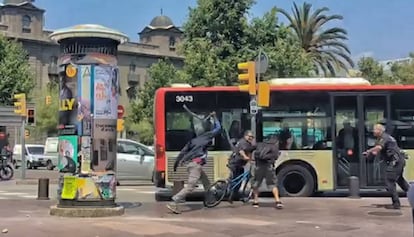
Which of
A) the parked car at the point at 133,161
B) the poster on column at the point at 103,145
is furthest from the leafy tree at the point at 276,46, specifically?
the poster on column at the point at 103,145

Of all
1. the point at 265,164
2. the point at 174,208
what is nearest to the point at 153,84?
the point at 265,164

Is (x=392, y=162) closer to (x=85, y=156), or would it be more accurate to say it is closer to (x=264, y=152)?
(x=264, y=152)

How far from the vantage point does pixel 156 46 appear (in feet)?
294

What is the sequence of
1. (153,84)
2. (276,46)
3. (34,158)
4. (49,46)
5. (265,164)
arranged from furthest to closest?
(49,46) → (153,84) → (34,158) → (276,46) → (265,164)

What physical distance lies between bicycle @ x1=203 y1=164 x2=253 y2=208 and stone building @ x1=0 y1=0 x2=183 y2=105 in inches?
2003

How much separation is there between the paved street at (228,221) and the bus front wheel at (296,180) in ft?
4.34

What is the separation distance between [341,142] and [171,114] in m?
4.46

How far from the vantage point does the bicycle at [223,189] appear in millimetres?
14430

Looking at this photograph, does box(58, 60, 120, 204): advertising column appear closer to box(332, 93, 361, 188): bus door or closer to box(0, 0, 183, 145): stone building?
box(332, 93, 361, 188): bus door

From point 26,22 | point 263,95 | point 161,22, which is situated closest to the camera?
point 263,95

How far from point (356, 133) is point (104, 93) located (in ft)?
24.4

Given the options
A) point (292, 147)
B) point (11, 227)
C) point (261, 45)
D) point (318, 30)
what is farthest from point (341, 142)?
point (318, 30)

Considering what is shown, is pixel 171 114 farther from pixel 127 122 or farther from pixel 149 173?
pixel 127 122

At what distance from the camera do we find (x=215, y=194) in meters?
14.5
